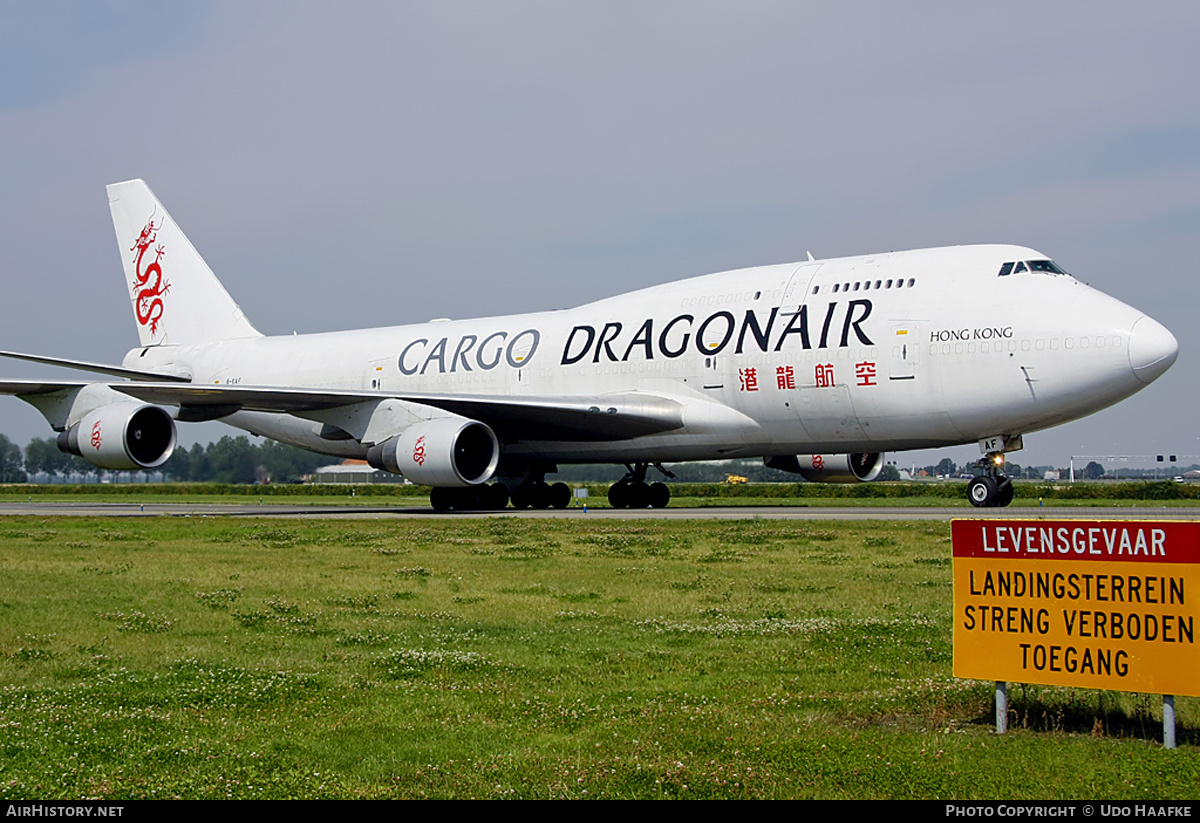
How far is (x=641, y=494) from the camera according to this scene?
31.6 meters

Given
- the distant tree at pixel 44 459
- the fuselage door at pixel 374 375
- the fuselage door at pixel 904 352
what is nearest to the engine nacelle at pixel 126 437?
the fuselage door at pixel 374 375

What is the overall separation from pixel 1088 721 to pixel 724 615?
13.7 feet

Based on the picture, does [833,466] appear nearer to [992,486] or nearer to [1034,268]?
[992,486]

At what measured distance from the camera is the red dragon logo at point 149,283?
134ft

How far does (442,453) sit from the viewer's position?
26.6 m

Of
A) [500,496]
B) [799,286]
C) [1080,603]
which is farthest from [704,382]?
[1080,603]

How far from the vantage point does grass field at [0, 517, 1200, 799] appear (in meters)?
5.41

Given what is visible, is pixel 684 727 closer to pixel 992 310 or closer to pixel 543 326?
pixel 992 310

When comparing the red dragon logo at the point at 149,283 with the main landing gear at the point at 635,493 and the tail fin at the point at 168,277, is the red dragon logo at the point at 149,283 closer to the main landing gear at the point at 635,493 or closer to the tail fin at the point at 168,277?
the tail fin at the point at 168,277

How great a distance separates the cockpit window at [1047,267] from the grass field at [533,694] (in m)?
11.8

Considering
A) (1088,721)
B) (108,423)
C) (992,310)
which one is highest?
(992,310)

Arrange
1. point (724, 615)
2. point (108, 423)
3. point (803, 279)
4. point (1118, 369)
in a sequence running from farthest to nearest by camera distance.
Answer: point (108, 423) < point (803, 279) < point (1118, 369) < point (724, 615)

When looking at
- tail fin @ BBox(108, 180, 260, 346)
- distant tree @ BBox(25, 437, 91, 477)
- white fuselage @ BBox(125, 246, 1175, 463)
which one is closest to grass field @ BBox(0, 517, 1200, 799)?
white fuselage @ BBox(125, 246, 1175, 463)

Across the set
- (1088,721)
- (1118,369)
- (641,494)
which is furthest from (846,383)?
(1088,721)
